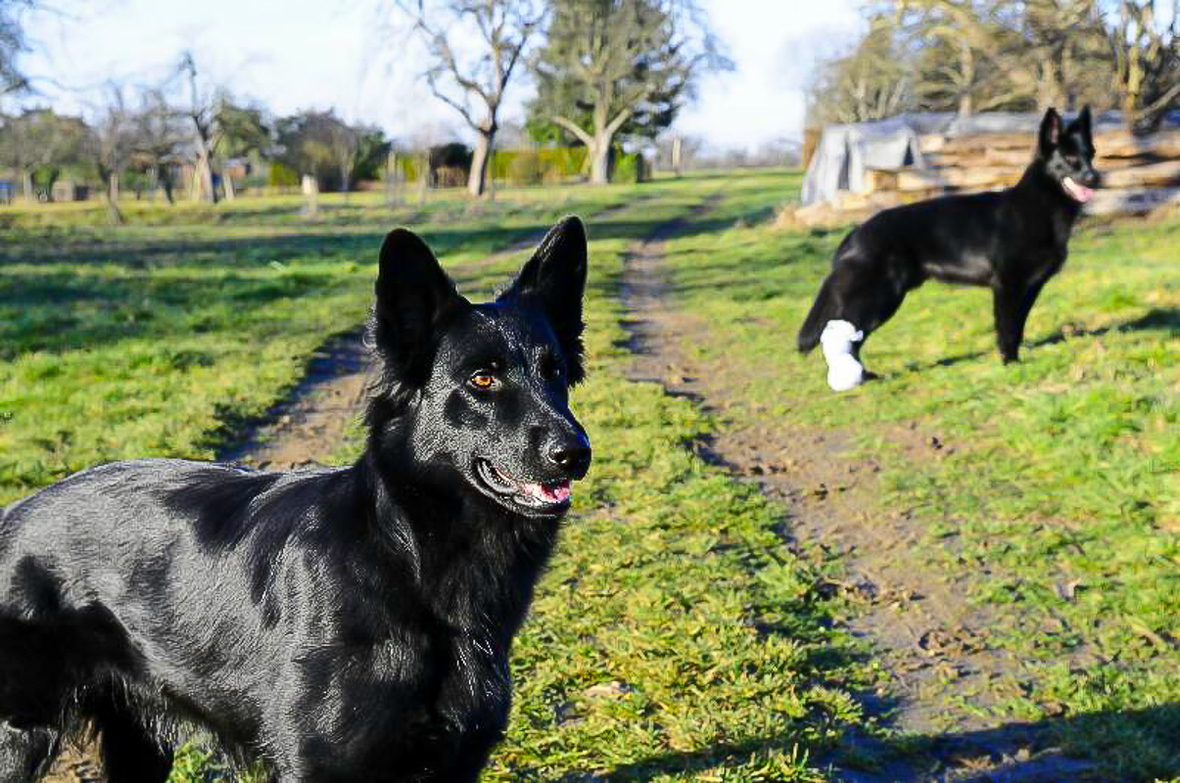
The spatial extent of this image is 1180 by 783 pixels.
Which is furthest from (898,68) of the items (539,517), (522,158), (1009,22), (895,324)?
(539,517)

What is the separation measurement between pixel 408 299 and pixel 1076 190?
27.7ft

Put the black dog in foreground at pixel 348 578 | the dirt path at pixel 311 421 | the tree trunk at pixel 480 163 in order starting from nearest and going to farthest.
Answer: the black dog in foreground at pixel 348 578, the dirt path at pixel 311 421, the tree trunk at pixel 480 163

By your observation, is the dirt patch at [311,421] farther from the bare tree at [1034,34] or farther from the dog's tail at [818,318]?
the bare tree at [1034,34]

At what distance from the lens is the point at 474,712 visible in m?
2.73

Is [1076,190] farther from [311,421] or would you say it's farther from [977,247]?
[311,421]

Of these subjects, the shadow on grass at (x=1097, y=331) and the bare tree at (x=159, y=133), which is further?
the bare tree at (x=159, y=133)

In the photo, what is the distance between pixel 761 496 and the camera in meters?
6.61

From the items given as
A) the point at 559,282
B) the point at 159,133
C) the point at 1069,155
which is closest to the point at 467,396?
the point at 559,282

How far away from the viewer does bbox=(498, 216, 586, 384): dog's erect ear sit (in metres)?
3.16

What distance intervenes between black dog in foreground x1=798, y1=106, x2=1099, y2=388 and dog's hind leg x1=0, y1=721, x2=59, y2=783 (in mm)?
7457

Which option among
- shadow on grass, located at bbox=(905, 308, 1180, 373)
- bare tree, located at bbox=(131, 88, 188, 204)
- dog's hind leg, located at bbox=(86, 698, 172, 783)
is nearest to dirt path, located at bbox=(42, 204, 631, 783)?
dog's hind leg, located at bbox=(86, 698, 172, 783)

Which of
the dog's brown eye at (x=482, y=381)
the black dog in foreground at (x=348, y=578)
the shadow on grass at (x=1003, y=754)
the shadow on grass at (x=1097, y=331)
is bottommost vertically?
the shadow on grass at (x=1003, y=754)

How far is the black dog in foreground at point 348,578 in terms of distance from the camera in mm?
2684

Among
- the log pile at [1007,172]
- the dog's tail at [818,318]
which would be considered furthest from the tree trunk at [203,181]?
the dog's tail at [818,318]
